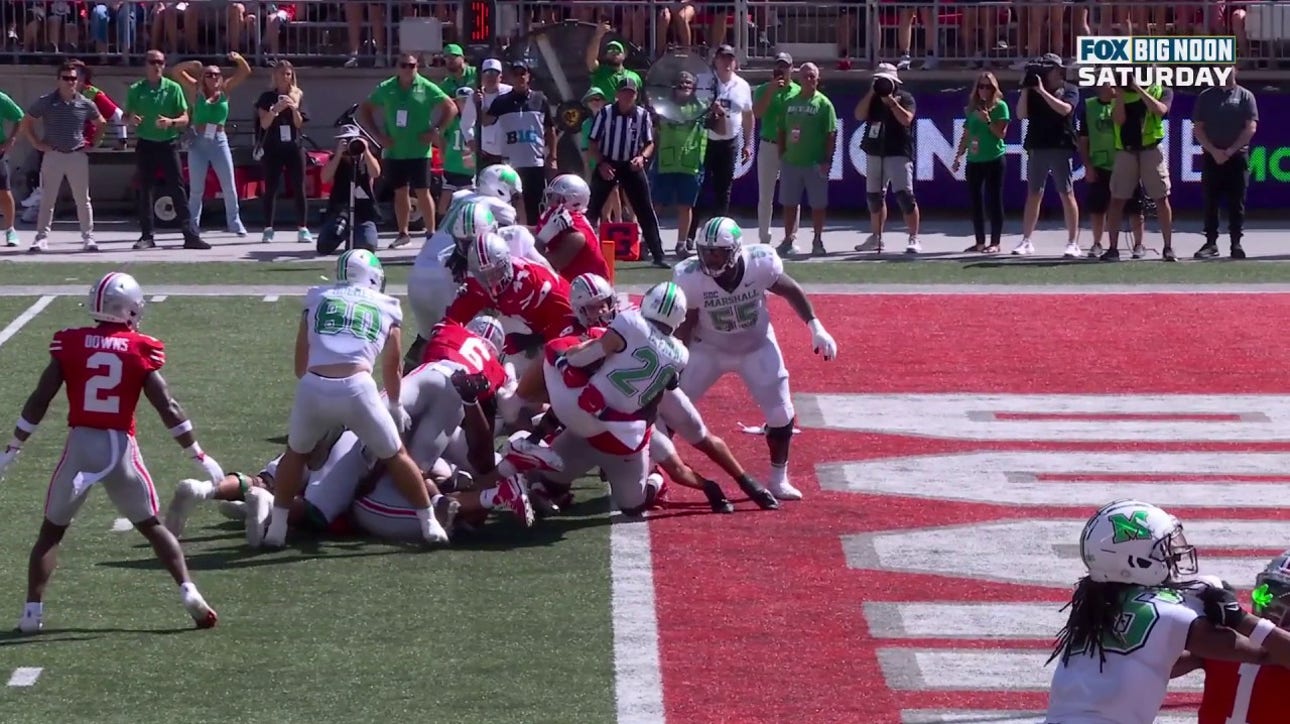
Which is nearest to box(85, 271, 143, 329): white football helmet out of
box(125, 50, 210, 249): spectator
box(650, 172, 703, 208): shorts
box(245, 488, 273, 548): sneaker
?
box(245, 488, 273, 548): sneaker

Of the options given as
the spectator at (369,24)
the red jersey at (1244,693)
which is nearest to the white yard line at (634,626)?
the red jersey at (1244,693)

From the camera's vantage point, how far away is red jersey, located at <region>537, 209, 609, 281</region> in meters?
12.2

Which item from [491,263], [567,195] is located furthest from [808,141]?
[491,263]

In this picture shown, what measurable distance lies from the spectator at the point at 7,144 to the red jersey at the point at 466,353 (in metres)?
11.0

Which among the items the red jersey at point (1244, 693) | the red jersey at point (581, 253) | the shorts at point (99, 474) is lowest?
the red jersey at point (1244, 693)

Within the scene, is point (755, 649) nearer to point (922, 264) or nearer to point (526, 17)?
point (922, 264)

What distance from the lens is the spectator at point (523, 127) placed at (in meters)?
19.7

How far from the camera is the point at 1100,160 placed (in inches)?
775

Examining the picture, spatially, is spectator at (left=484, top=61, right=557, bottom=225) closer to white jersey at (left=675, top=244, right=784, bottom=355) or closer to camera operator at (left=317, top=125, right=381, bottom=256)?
camera operator at (left=317, top=125, right=381, bottom=256)

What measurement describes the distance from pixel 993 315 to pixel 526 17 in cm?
912

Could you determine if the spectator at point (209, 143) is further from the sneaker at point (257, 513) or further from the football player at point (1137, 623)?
the football player at point (1137, 623)

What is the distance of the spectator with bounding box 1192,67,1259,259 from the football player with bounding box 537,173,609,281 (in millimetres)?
9170

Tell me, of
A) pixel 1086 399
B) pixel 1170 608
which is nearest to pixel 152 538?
pixel 1170 608

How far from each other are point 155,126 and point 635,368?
11900mm
